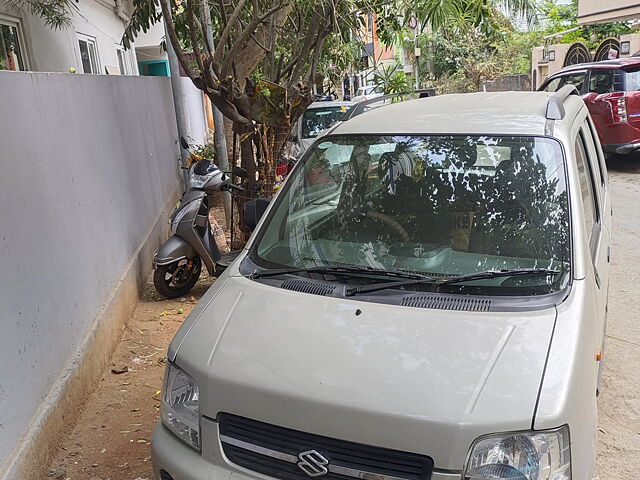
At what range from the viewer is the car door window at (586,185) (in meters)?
2.94

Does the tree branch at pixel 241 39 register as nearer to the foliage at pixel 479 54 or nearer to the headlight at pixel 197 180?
the headlight at pixel 197 180

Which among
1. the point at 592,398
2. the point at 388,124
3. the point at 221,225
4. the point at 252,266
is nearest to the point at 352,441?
the point at 592,398

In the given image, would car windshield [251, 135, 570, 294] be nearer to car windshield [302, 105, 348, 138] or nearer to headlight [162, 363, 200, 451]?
headlight [162, 363, 200, 451]

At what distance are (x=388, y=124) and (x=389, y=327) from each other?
1.41 m

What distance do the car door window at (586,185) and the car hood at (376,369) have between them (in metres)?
0.96

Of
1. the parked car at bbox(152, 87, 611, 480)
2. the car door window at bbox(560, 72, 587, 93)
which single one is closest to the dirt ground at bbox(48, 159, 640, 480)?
the parked car at bbox(152, 87, 611, 480)

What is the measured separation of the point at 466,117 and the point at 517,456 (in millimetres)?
1852

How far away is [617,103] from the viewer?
9.91m

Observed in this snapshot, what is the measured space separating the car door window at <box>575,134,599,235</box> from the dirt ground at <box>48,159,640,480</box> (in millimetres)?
1229

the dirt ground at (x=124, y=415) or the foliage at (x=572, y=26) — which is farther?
the foliage at (x=572, y=26)

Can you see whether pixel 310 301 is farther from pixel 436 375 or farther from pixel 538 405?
pixel 538 405

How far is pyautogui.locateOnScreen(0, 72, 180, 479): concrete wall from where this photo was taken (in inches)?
120

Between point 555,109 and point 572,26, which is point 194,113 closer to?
point 555,109

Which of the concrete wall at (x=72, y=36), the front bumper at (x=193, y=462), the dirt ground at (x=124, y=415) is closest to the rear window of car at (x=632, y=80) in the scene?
the dirt ground at (x=124, y=415)
